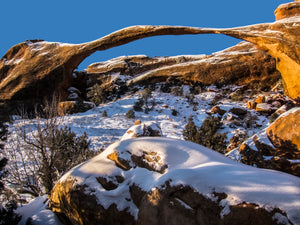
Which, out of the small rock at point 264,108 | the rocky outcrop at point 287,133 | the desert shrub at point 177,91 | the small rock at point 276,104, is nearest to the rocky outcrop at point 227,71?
the desert shrub at point 177,91

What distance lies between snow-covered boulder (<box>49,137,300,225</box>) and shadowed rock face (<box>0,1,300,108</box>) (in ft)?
22.4

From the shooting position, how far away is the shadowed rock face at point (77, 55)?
7.12 metres

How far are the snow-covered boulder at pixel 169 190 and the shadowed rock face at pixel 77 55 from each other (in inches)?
269

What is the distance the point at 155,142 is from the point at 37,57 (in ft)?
39.6

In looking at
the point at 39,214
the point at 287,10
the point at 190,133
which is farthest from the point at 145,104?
the point at 39,214

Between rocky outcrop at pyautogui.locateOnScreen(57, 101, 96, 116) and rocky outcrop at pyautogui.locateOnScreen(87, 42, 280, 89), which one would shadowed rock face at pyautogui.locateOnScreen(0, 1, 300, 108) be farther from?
rocky outcrop at pyautogui.locateOnScreen(87, 42, 280, 89)

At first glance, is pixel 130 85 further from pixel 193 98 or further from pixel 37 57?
pixel 37 57

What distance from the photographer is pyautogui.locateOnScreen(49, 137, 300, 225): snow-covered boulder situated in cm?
163

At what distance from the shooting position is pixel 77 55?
35.0 feet

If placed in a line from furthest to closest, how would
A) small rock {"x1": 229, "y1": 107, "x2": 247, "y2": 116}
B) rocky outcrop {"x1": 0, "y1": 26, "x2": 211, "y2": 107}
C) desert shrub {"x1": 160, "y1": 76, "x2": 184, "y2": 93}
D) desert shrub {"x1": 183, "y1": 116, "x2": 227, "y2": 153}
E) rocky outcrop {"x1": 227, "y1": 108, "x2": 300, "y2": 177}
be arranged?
desert shrub {"x1": 160, "y1": 76, "x2": 184, "y2": 93}, rocky outcrop {"x1": 0, "y1": 26, "x2": 211, "y2": 107}, small rock {"x1": 229, "y1": 107, "x2": 247, "y2": 116}, desert shrub {"x1": 183, "y1": 116, "x2": 227, "y2": 153}, rocky outcrop {"x1": 227, "y1": 108, "x2": 300, "y2": 177}

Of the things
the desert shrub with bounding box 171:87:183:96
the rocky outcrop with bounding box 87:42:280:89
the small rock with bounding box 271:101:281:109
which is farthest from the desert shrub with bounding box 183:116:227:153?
the rocky outcrop with bounding box 87:42:280:89

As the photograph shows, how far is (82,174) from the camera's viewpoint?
271cm

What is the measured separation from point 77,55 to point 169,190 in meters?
10.8

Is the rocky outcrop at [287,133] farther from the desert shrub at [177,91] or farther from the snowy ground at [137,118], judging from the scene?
the desert shrub at [177,91]
